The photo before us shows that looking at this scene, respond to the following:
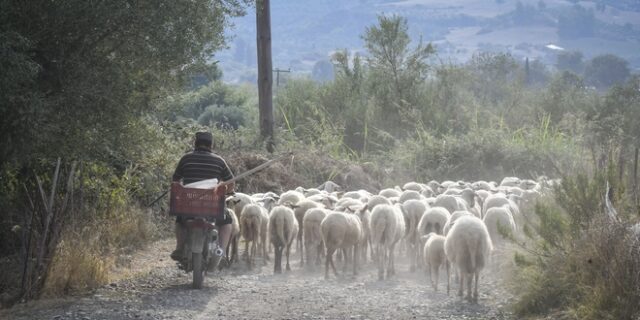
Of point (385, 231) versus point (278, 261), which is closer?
point (385, 231)

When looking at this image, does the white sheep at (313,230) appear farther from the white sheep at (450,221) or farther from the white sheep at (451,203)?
the white sheep at (451,203)

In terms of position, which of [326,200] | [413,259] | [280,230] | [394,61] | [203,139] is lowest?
[413,259]

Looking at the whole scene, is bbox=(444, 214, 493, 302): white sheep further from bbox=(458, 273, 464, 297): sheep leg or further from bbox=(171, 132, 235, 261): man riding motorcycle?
bbox=(171, 132, 235, 261): man riding motorcycle

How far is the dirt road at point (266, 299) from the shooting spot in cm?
1042

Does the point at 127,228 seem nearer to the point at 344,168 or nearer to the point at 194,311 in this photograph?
the point at 194,311

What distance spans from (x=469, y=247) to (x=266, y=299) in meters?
2.69

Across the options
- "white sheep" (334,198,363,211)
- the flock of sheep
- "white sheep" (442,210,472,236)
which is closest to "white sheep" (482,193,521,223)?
the flock of sheep

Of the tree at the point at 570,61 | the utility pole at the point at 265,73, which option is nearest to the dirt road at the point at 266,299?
the utility pole at the point at 265,73

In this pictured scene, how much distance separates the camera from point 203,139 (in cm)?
1216

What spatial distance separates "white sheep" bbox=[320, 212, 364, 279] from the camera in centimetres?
1348

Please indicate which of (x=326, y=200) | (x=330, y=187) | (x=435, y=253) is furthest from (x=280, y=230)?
(x=330, y=187)

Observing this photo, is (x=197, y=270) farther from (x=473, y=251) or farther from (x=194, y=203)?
(x=473, y=251)

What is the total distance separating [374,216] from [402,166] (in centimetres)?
1238

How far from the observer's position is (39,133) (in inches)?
431
